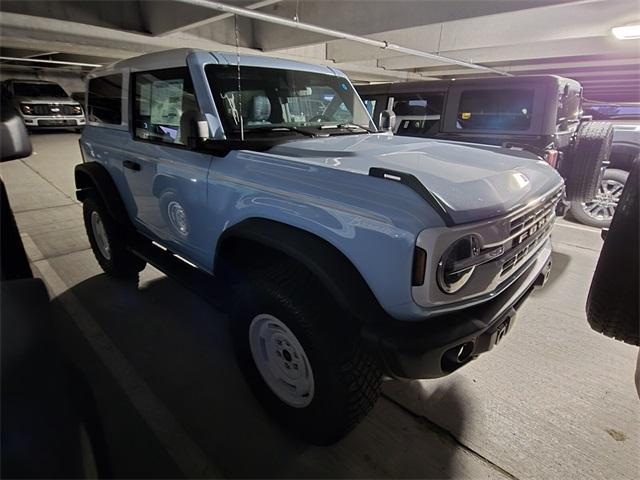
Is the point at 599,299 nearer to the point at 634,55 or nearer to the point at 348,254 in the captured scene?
the point at 348,254

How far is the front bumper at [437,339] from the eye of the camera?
4.77ft

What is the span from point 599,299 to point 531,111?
3.90 m

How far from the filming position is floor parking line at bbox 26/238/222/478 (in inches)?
73.9

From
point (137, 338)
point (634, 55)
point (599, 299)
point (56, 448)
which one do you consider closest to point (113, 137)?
point (137, 338)

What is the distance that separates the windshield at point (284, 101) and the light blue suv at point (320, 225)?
0.01 meters

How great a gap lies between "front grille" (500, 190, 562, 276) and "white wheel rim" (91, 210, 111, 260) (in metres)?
3.41

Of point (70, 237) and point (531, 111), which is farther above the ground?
point (531, 111)

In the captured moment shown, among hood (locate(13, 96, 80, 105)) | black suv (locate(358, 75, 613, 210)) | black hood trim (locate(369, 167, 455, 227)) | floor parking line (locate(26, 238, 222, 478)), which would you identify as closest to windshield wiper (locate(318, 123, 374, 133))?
black hood trim (locate(369, 167, 455, 227))

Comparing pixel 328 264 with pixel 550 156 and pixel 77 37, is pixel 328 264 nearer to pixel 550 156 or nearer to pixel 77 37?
pixel 550 156

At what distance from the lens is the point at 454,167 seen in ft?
6.46

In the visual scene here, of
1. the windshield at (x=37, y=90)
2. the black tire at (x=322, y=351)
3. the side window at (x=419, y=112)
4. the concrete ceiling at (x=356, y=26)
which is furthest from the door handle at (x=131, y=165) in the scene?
the windshield at (x=37, y=90)

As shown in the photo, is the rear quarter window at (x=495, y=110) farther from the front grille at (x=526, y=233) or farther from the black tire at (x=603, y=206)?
the front grille at (x=526, y=233)

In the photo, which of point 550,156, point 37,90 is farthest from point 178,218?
point 37,90

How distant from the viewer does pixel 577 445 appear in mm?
1988
